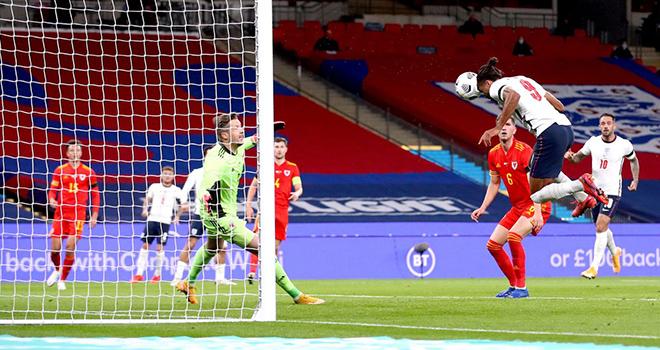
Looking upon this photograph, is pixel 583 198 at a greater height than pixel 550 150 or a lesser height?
lesser

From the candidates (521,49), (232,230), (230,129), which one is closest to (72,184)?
(232,230)

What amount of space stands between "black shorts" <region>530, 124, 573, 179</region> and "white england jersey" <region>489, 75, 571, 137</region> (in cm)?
6

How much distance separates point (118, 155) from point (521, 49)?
22120 mm

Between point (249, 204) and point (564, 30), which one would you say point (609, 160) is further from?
point (564, 30)

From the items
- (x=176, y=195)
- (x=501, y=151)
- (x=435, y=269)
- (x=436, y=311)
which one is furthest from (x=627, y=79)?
(x=436, y=311)

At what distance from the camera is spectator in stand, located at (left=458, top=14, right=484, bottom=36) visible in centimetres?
3094

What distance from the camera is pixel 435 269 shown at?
18.4 m

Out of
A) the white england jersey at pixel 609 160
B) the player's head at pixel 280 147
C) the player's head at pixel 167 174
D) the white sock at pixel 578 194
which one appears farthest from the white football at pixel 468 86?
the player's head at pixel 167 174

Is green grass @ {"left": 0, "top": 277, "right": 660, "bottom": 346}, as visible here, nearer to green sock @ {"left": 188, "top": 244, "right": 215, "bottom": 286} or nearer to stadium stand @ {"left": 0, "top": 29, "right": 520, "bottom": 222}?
green sock @ {"left": 188, "top": 244, "right": 215, "bottom": 286}

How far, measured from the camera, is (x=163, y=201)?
16.6 metres

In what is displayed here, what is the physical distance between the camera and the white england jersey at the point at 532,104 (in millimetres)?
9031

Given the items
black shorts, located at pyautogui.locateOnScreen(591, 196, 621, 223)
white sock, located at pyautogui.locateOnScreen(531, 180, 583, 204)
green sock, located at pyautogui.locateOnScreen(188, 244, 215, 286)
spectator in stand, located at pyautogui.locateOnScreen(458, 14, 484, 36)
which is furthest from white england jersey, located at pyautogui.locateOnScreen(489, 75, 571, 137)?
spectator in stand, located at pyautogui.locateOnScreen(458, 14, 484, 36)

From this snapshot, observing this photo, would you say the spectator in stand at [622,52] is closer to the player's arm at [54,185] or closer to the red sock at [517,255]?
the player's arm at [54,185]

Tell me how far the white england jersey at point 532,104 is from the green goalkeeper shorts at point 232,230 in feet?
8.03
